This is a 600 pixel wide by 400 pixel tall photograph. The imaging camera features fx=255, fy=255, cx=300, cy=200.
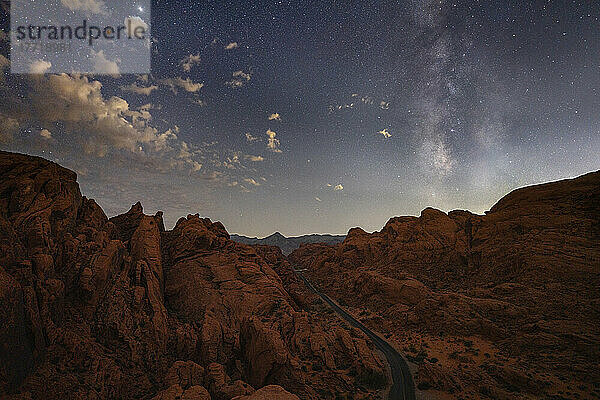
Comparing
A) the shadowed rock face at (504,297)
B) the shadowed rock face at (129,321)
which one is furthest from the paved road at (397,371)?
the shadowed rock face at (129,321)

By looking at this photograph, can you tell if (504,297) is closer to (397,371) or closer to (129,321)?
(397,371)

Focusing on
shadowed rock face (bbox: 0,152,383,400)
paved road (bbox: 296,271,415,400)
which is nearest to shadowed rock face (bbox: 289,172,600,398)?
paved road (bbox: 296,271,415,400)

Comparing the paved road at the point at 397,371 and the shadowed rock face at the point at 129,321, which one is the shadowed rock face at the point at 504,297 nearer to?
the paved road at the point at 397,371

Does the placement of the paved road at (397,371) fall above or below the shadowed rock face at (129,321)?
below

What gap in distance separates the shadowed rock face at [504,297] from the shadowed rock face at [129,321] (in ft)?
36.3

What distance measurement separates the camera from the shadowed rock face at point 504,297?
1012 inches

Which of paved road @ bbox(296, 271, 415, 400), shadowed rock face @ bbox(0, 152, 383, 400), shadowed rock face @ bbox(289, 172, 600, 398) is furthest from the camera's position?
shadowed rock face @ bbox(289, 172, 600, 398)

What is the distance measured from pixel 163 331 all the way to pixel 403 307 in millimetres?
38225

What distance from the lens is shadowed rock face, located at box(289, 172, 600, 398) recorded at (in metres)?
25.7

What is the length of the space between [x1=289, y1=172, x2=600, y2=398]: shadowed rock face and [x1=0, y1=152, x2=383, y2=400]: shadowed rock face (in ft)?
36.3

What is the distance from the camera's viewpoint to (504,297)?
37000mm

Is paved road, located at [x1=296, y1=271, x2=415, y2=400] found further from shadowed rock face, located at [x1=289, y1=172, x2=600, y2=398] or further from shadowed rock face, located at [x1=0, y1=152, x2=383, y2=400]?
shadowed rock face, located at [x1=0, y1=152, x2=383, y2=400]

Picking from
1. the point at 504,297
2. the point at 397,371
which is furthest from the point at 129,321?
the point at 504,297

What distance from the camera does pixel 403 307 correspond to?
45188 mm
